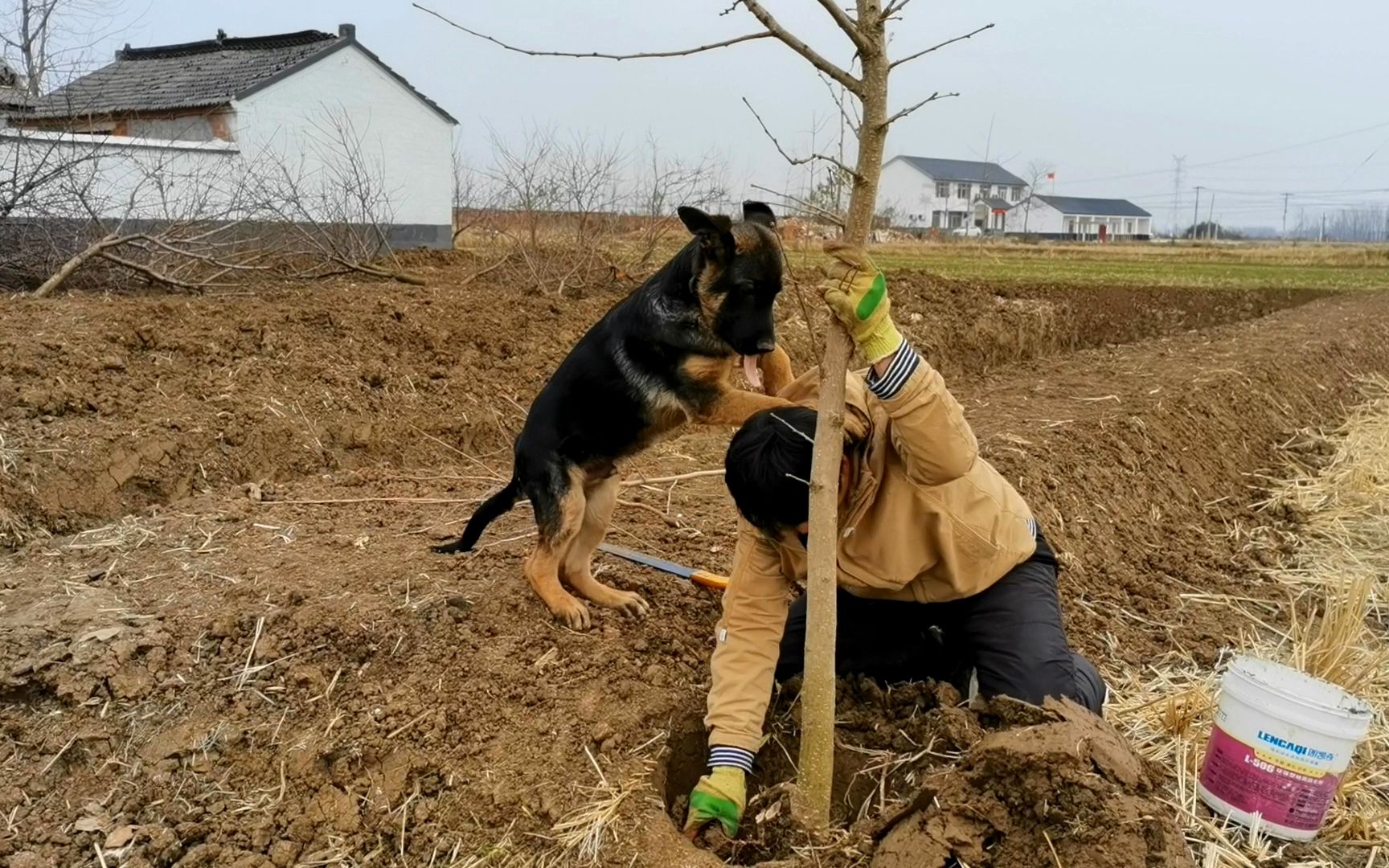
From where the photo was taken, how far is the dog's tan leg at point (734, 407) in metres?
4.22

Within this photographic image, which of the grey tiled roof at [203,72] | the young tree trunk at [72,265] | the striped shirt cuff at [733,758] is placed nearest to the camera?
the striped shirt cuff at [733,758]

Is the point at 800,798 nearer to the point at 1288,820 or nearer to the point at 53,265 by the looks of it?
the point at 1288,820

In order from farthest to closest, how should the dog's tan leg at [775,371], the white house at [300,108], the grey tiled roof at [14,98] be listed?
the white house at [300,108] < the grey tiled roof at [14,98] < the dog's tan leg at [775,371]

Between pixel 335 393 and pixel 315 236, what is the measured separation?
6.63m

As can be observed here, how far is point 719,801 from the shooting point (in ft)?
10.5

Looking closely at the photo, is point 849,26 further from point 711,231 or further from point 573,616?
point 573,616

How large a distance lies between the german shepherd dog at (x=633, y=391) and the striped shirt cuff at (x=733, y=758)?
1.25 meters

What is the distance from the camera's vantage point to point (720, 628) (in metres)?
3.60

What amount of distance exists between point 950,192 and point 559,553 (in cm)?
7842

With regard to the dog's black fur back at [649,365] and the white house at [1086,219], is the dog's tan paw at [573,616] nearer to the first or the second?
the dog's black fur back at [649,365]

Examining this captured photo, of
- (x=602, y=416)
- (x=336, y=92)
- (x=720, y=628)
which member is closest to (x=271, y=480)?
(x=602, y=416)

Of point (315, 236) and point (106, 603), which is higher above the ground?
point (315, 236)

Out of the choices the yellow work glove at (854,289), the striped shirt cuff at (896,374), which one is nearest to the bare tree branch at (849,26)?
the yellow work glove at (854,289)

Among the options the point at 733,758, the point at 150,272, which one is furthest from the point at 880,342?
the point at 150,272
